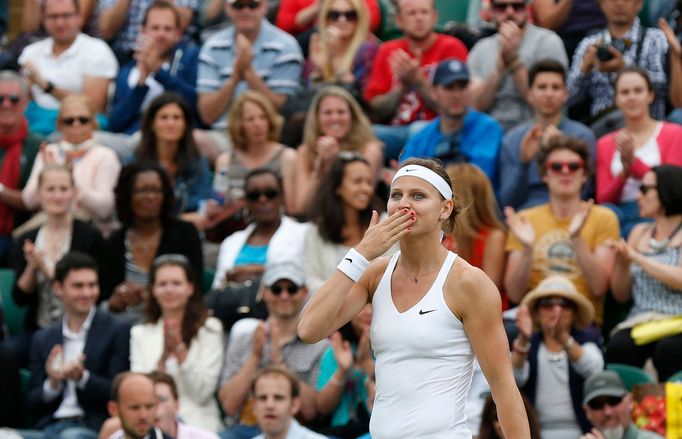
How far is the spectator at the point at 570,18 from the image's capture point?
12438mm

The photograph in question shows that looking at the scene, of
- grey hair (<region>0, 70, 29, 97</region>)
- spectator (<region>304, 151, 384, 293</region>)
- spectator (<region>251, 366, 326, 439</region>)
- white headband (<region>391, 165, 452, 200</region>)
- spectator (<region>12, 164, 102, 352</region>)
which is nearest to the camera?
white headband (<region>391, 165, 452, 200</region>)

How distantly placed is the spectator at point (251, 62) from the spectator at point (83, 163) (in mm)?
1083

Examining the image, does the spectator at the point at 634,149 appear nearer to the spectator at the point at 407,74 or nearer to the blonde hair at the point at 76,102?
the spectator at the point at 407,74

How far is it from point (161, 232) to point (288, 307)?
4.90ft

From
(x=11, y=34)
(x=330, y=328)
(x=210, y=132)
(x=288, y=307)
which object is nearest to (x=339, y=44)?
(x=210, y=132)

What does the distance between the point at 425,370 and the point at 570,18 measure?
7.31 metres

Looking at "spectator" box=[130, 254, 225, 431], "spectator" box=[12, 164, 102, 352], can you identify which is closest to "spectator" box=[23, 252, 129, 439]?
"spectator" box=[130, 254, 225, 431]

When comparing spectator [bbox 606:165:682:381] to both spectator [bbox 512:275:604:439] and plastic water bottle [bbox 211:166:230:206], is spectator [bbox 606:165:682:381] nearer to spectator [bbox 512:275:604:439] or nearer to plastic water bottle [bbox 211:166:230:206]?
spectator [bbox 512:275:604:439]

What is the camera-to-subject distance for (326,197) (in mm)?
10227

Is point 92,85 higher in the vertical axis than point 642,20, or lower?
lower

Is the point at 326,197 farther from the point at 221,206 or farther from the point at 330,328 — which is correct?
the point at 330,328

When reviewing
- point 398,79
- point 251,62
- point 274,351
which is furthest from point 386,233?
point 251,62

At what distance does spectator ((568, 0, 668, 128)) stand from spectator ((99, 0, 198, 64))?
380 centimetres

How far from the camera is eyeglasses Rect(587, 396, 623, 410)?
8.56 metres
